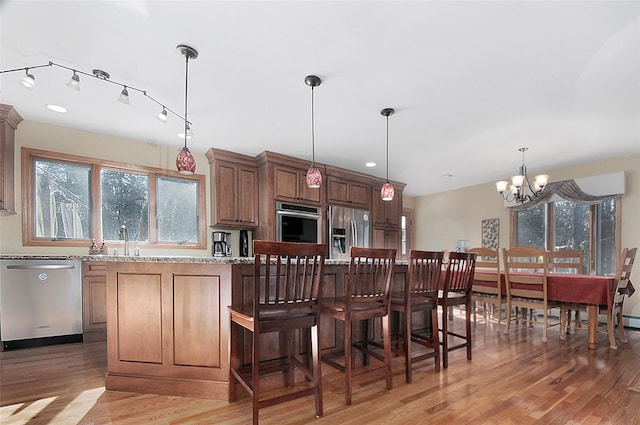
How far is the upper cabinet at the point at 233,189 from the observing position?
4.16 m

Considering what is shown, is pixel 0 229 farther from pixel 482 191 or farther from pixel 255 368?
pixel 482 191

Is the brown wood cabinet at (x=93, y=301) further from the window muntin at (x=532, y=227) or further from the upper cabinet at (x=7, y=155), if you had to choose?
the window muntin at (x=532, y=227)

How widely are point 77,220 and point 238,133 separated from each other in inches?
85.0

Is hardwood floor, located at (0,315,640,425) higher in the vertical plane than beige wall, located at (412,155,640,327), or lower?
lower

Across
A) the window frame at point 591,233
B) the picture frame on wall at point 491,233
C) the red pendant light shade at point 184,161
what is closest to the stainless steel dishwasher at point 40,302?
the red pendant light shade at point 184,161

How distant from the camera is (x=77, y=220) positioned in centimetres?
363

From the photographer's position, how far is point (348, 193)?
16.9 ft

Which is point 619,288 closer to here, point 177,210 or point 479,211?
point 479,211

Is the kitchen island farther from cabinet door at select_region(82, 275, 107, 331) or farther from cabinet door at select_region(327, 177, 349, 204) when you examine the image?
cabinet door at select_region(327, 177, 349, 204)

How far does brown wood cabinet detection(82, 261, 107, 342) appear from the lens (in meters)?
3.39

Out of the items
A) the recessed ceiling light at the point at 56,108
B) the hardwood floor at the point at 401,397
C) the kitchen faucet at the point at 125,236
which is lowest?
the hardwood floor at the point at 401,397

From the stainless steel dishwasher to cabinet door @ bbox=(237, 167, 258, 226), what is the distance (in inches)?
75.2

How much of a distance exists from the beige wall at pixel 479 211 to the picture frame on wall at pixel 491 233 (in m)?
0.07

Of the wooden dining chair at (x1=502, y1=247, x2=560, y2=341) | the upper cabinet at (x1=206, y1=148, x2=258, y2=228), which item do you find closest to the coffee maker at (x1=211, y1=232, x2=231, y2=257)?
the upper cabinet at (x1=206, y1=148, x2=258, y2=228)
